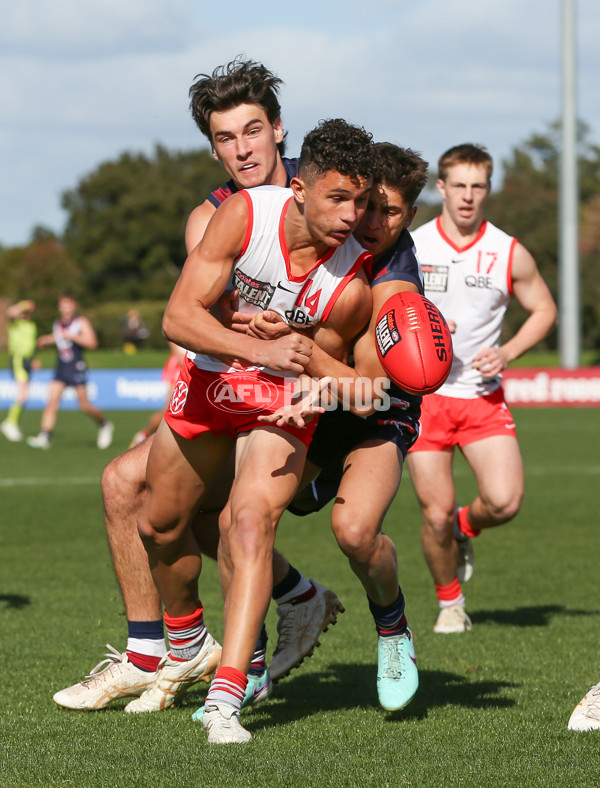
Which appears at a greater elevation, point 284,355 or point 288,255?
point 288,255

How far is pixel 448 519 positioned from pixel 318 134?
322 centimetres

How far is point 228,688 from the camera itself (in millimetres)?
4141

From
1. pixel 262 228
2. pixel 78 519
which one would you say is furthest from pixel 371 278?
pixel 78 519

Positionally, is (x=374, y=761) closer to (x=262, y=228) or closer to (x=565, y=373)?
(x=262, y=228)

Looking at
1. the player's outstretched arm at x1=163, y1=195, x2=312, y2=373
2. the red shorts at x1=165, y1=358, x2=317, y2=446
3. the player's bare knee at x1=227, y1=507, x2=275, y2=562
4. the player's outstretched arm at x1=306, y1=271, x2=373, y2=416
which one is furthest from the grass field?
the player's outstretched arm at x1=163, y1=195, x2=312, y2=373

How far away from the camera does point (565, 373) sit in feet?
88.7

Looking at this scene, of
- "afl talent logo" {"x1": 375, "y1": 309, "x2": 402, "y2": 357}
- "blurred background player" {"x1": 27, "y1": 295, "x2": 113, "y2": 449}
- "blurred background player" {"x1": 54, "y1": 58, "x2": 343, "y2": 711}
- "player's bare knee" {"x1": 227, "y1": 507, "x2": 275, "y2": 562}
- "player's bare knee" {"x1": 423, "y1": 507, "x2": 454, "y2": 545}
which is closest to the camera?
"player's bare knee" {"x1": 227, "y1": 507, "x2": 275, "y2": 562}

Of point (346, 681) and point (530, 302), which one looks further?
point (530, 302)

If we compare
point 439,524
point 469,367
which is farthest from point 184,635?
point 469,367

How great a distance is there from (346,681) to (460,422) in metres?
2.06

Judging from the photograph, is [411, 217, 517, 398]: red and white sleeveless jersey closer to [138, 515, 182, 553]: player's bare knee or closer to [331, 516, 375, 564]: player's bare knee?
[331, 516, 375, 564]: player's bare knee

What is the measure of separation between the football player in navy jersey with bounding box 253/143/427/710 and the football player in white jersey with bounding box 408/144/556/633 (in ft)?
6.53

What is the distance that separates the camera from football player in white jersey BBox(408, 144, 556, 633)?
6887mm

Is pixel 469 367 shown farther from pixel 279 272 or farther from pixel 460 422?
pixel 279 272
